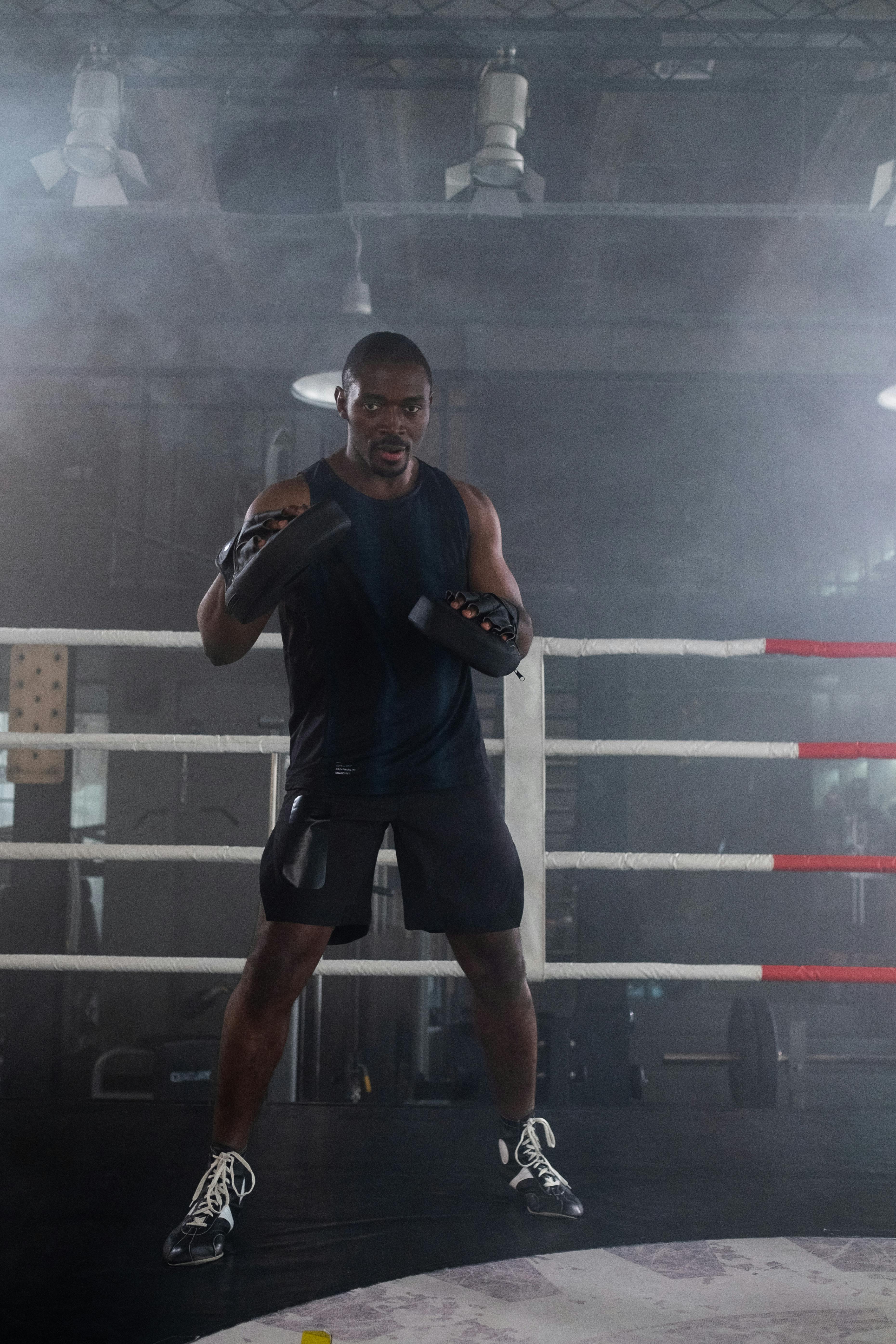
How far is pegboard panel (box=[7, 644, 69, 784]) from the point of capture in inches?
116

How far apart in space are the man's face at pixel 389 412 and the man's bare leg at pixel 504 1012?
62cm

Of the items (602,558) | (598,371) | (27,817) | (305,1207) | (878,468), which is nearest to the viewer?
(305,1207)

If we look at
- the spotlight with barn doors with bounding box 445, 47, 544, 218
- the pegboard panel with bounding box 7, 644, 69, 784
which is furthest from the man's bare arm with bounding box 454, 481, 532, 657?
the spotlight with barn doors with bounding box 445, 47, 544, 218

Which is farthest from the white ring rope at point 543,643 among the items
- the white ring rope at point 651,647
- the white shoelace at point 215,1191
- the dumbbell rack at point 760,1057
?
the dumbbell rack at point 760,1057

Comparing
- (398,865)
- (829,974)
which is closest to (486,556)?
(398,865)

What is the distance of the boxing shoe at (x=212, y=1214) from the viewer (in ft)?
3.89

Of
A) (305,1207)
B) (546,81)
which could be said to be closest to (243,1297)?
(305,1207)

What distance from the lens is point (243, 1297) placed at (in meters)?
1.09

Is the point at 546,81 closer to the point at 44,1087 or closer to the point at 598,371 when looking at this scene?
the point at 598,371

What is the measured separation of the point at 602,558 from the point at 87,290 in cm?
374

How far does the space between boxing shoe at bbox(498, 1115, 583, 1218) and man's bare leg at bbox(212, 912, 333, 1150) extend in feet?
1.14

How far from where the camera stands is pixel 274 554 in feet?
3.93

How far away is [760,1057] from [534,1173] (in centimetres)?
179

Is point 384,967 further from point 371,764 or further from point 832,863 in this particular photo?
point 832,863
